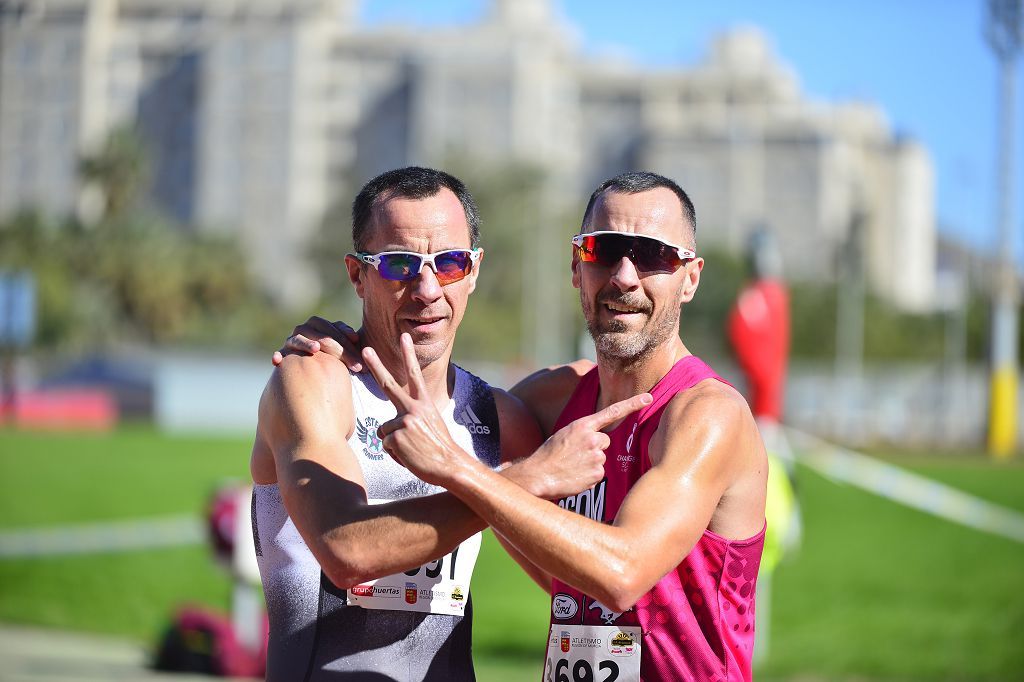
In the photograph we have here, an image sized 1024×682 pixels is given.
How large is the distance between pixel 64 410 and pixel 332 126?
66.6m

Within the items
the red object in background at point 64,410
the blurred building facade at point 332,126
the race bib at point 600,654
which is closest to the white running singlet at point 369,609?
the race bib at point 600,654

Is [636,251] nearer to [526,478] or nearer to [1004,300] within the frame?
[526,478]

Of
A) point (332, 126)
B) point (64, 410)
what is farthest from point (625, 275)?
point (332, 126)

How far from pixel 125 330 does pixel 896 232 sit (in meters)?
84.2

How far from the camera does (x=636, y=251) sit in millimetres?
3734

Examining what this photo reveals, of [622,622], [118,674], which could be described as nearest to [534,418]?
[622,622]

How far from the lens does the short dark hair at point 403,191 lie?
3871 millimetres

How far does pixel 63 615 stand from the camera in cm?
1409

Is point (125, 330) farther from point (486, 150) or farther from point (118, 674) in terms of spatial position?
point (118, 674)

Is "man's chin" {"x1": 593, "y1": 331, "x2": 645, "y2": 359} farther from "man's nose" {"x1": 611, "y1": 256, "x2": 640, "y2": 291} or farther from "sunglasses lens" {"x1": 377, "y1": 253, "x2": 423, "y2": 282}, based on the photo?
"sunglasses lens" {"x1": 377, "y1": 253, "x2": 423, "y2": 282}

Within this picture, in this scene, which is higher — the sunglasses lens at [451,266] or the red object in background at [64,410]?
the sunglasses lens at [451,266]

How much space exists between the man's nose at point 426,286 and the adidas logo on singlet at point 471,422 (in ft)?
1.29

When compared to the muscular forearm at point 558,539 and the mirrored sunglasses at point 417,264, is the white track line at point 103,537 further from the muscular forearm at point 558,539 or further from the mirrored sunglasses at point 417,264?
the muscular forearm at point 558,539

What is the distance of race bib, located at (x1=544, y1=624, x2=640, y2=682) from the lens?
3561 mm
